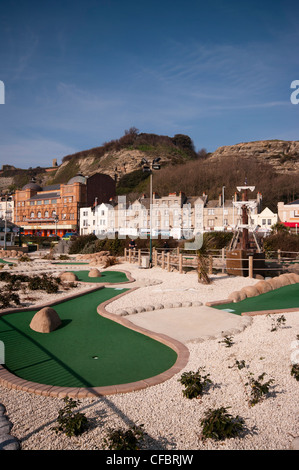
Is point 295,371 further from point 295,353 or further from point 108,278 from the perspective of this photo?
point 108,278

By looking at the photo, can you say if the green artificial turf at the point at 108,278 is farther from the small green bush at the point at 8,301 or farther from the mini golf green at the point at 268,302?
the mini golf green at the point at 268,302

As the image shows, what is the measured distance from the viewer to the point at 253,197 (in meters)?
63.9

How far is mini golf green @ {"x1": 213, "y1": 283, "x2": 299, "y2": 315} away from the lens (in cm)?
1027

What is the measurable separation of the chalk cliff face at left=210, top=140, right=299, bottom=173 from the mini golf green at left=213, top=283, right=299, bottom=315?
104074mm

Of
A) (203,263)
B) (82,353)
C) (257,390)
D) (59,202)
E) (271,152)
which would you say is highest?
(271,152)

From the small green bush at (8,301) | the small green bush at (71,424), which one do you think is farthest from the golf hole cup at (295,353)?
the small green bush at (8,301)

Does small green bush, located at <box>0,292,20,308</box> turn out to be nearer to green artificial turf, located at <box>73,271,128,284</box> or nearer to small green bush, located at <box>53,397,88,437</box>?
green artificial turf, located at <box>73,271,128,284</box>

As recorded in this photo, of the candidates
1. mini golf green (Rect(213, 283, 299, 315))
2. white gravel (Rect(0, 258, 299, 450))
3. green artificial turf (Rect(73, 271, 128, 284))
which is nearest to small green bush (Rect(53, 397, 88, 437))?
white gravel (Rect(0, 258, 299, 450))

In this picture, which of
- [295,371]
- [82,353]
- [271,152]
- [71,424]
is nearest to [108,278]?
[82,353]

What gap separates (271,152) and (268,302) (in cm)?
13002

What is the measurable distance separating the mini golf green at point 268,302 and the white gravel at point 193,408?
132 inches

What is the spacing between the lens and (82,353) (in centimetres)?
665
